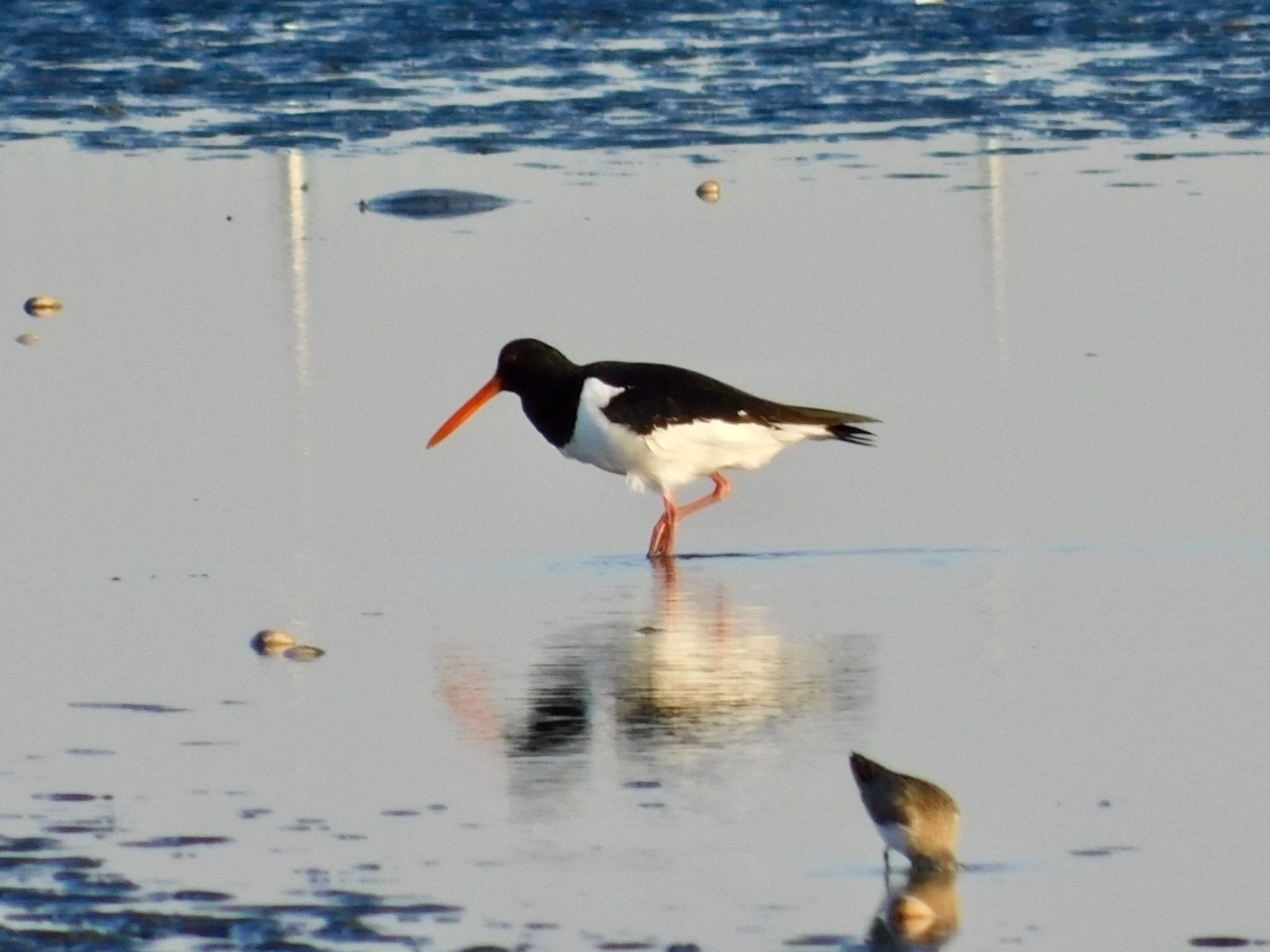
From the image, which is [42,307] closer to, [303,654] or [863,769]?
[303,654]

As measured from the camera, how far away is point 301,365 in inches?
427

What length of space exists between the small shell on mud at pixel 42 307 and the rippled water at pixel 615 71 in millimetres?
4550

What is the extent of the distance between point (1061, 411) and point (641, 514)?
1486 millimetres

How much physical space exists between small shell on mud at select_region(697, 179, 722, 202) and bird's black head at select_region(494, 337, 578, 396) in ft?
15.8

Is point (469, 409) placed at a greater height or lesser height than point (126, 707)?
greater

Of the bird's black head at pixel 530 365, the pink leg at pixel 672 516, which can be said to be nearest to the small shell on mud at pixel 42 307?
the bird's black head at pixel 530 365

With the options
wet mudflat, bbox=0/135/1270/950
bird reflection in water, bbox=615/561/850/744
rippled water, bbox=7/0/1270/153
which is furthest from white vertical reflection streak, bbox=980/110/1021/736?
rippled water, bbox=7/0/1270/153

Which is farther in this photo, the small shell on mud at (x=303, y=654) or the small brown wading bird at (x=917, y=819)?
the small shell on mud at (x=303, y=654)

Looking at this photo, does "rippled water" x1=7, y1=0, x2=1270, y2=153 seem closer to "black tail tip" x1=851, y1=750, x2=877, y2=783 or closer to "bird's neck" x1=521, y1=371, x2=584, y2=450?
"bird's neck" x1=521, y1=371, x2=584, y2=450

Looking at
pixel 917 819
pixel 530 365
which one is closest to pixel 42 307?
pixel 530 365

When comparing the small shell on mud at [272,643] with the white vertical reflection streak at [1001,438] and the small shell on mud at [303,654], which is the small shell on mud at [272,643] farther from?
the white vertical reflection streak at [1001,438]

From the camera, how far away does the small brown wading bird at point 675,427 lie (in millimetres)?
8922

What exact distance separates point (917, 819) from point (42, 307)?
741 cm

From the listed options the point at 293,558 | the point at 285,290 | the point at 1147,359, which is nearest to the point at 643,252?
the point at 285,290
